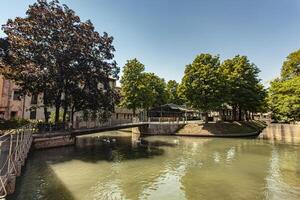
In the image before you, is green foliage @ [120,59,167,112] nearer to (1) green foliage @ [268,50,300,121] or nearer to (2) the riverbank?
(2) the riverbank

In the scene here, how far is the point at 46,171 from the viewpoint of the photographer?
16.5 metres

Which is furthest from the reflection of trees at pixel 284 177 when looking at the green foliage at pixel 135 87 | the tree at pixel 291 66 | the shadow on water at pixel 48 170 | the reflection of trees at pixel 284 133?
the green foliage at pixel 135 87

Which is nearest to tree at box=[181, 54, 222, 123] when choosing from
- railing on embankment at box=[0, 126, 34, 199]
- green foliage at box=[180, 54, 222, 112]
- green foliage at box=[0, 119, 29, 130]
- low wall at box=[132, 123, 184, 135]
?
green foliage at box=[180, 54, 222, 112]

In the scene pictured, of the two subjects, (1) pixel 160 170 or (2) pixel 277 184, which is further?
(1) pixel 160 170

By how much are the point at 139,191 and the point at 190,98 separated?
33607 millimetres

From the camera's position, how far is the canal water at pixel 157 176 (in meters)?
12.2

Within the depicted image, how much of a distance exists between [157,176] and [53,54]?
19.6 m

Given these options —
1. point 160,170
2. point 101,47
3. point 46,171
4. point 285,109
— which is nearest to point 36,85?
point 101,47

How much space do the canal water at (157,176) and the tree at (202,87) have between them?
66.0ft

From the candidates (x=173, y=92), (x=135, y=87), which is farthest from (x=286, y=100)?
(x=173, y=92)

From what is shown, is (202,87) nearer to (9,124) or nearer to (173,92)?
(173,92)

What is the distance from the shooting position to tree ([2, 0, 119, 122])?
25.7 meters

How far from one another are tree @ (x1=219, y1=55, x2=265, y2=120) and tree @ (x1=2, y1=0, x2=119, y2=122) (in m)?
28.1

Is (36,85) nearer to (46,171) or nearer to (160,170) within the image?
(46,171)
